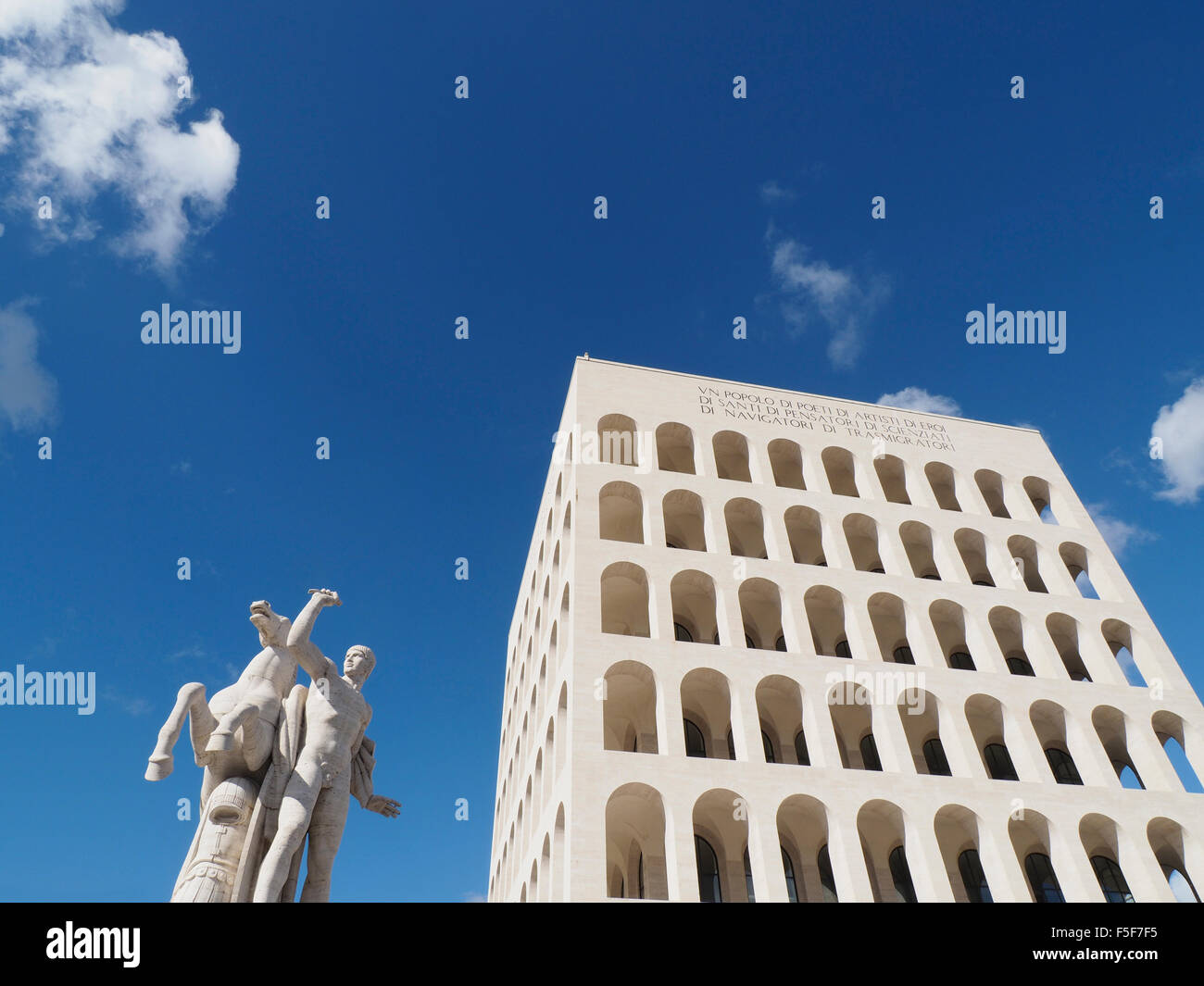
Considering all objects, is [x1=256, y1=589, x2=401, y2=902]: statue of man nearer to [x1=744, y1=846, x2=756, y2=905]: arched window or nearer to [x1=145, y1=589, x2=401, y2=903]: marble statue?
[x1=145, y1=589, x2=401, y2=903]: marble statue

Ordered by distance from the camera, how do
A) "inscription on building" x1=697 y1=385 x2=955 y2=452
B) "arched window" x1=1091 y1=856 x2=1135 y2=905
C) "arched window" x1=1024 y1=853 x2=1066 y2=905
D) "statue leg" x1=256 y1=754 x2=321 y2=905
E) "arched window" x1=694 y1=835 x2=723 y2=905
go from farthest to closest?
"inscription on building" x1=697 y1=385 x2=955 y2=452
"arched window" x1=1024 y1=853 x2=1066 y2=905
"arched window" x1=1091 y1=856 x2=1135 y2=905
"arched window" x1=694 y1=835 x2=723 y2=905
"statue leg" x1=256 y1=754 x2=321 y2=905

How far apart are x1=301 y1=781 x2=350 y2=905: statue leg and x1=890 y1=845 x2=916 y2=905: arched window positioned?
19954 millimetres

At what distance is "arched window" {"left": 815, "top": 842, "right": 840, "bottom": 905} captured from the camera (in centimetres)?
2547

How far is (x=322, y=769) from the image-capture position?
11680 millimetres

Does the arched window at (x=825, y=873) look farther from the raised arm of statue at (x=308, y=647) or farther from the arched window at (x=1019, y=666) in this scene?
the raised arm of statue at (x=308, y=647)

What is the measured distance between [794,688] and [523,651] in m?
17.2

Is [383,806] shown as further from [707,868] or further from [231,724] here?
[707,868]

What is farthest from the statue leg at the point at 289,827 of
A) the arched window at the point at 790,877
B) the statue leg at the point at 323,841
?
the arched window at the point at 790,877

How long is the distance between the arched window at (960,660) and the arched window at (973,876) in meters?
7.42

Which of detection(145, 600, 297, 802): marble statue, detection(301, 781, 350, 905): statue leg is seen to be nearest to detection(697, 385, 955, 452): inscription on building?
detection(145, 600, 297, 802): marble statue

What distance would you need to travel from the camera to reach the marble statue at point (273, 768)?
10.7 meters

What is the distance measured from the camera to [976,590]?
3030 cm

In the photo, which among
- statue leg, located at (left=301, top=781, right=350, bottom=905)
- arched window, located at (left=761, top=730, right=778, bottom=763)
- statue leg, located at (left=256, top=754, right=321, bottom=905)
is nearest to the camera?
statue leg, located at (left=256, top=754, right=321, bottom=905)

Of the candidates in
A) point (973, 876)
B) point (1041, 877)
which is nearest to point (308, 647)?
point (973, 876)
